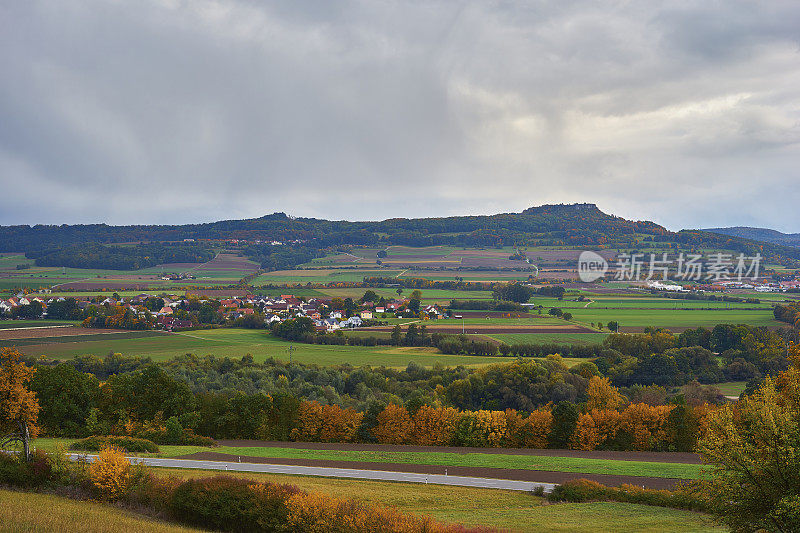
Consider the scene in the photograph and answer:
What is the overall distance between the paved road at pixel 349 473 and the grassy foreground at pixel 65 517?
6135mm

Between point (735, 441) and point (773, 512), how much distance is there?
1699 mm

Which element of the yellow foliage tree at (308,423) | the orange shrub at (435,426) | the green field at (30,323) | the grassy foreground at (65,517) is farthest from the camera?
the green field at (30,323)

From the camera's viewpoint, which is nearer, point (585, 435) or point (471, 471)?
point (471, 471)

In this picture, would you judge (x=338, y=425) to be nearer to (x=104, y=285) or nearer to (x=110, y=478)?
(x=110, y=478)

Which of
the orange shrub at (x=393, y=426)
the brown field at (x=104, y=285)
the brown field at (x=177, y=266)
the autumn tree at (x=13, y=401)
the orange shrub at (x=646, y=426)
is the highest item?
the brown field at (x=177, y=266)

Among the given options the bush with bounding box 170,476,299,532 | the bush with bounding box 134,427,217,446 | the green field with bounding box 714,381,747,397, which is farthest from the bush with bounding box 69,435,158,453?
the green field with bounding box 714,381,747,397

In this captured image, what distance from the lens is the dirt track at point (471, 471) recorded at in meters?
26.7

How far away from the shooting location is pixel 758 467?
14.1 m

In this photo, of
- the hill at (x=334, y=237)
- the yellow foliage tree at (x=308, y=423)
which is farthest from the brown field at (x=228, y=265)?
the yellow foliage tree at (x=308, y=423)

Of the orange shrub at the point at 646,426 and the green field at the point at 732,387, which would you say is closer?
the orange shrub at the point at 646,426

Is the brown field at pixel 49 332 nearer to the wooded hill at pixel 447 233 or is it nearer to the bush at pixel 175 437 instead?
the bush at pixel 175 437

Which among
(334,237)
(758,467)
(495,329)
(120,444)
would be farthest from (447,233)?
(758,467)

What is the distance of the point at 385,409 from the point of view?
3862cm

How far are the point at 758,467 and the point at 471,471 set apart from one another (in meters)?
16.3
